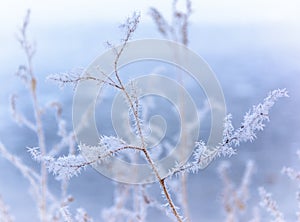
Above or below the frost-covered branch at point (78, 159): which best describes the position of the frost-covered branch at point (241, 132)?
below

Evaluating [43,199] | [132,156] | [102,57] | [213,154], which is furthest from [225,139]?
[132,156]

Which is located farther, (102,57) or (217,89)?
(217,89)

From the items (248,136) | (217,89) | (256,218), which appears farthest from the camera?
(256,218)

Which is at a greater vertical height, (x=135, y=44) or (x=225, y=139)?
(x=135, y=44)

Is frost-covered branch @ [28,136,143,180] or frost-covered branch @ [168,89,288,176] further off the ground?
frost-covered branch @ [28,136,143,180]

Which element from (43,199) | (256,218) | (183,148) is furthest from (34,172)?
(256,218)

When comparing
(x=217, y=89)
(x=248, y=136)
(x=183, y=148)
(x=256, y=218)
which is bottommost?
(x=248, y=136)

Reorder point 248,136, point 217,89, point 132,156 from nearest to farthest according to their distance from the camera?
point 248,136 → point 217,89 → point 132,156

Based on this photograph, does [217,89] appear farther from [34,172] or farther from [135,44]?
[34,172]

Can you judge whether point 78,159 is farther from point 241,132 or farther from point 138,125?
point 241,132

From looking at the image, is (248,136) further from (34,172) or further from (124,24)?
(34,172)

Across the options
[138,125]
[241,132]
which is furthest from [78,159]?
[241,132]
